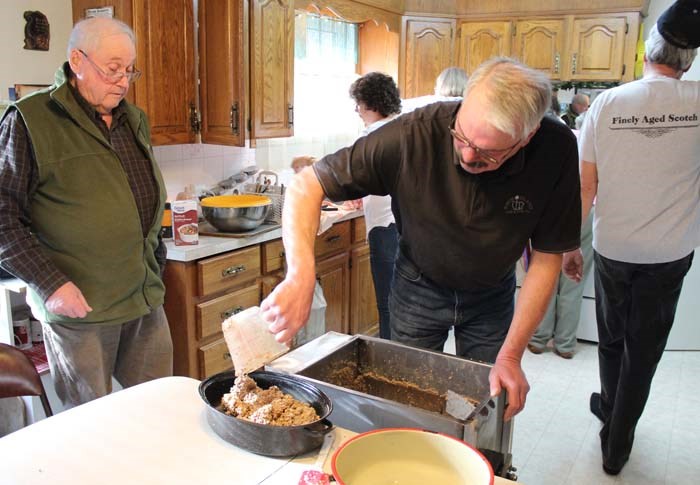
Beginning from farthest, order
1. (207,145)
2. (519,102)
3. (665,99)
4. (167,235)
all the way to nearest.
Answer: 1. (207,145)
2. (167,235)
3. (665,99)
4. (519,102)

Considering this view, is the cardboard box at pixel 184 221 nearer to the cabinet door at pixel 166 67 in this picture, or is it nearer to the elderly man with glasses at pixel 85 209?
the cabinet door at pixel 166 67

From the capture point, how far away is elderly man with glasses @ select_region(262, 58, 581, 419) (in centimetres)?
133

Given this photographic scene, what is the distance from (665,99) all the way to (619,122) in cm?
16

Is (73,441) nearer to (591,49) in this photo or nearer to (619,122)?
(619,122)

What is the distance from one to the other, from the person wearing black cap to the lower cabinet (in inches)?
51.7

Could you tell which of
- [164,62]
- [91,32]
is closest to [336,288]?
[164,62]

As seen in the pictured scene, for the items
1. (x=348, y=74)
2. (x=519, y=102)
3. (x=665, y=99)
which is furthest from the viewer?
(x=348, y=74)

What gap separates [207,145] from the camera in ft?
10.8

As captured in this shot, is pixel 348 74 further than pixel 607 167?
Yes

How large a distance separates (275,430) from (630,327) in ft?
5.62

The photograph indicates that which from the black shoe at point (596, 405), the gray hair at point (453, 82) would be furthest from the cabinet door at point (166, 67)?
the black shoe at point (596, 405)

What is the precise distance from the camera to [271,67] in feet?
10.2

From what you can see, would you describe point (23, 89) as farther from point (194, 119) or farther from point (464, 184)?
point (464, 184)

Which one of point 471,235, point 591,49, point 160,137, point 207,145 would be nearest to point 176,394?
point 471,235
